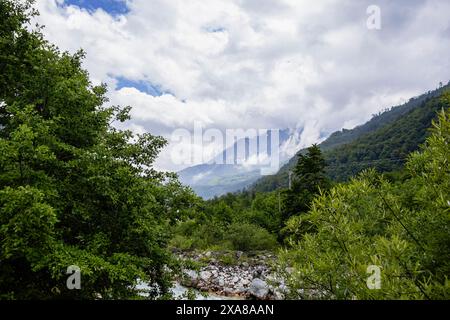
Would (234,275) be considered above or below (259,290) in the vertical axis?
below

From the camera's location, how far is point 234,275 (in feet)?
113

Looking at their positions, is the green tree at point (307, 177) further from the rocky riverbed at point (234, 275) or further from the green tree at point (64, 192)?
the green tree at point (64, 192)

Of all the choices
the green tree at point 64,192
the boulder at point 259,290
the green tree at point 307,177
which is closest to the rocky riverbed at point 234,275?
the boulder at point 259,290

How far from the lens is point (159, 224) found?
Result: 490 inches

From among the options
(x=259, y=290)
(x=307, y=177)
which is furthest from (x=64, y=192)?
(x=307, y=177)

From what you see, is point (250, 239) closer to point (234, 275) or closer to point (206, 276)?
point (234, 275)

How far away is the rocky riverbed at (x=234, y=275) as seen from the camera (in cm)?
2733

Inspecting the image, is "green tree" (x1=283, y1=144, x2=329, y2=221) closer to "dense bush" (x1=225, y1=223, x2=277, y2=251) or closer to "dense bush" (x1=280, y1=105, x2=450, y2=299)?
"dense bush" (x1=225, y1=223, x2=277, y2=251)

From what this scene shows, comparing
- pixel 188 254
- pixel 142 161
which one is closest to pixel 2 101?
pixel 142 161

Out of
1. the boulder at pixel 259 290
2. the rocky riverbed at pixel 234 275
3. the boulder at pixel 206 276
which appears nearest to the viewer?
the boulder at pixel 259 290

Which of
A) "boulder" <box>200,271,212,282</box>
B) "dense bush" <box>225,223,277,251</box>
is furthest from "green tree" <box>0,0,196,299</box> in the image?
"dense bush" <box>225,223,277,251</box>
